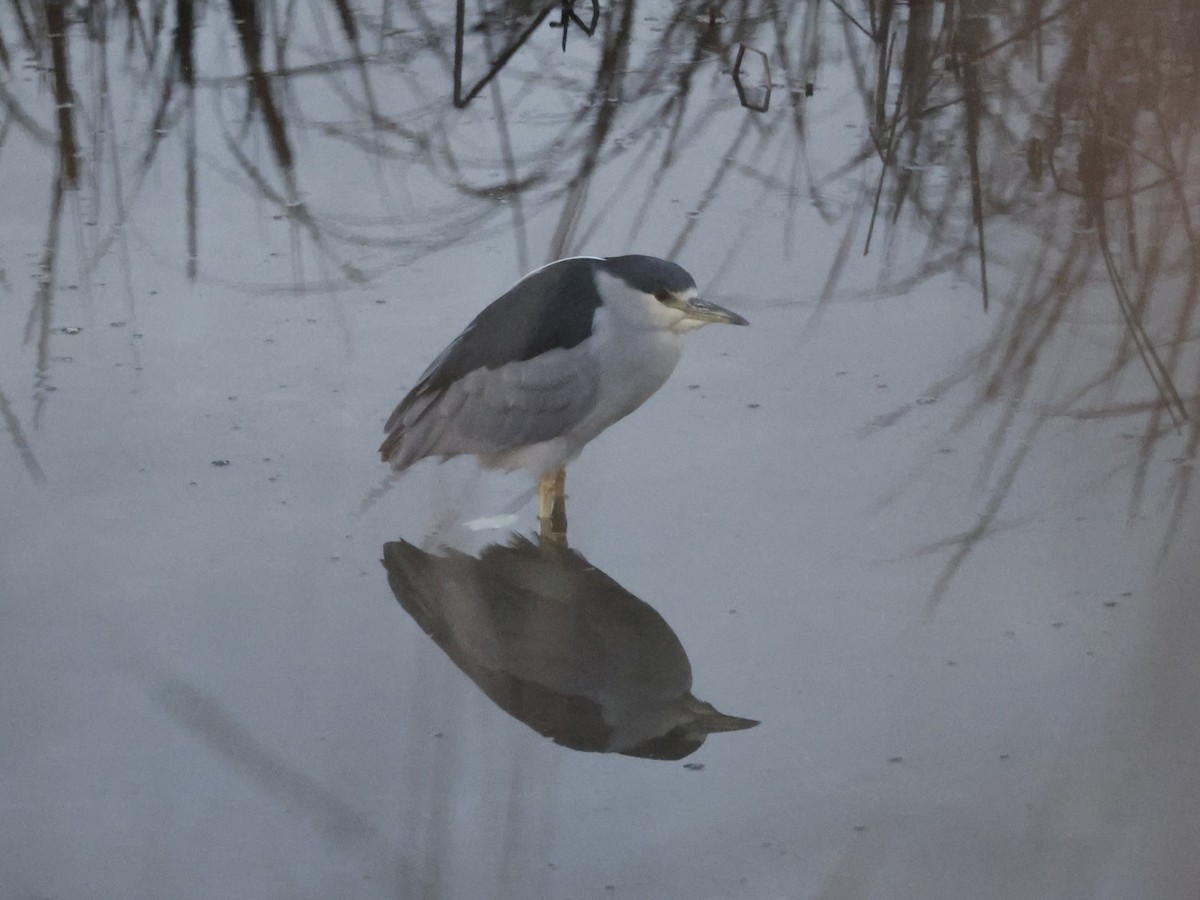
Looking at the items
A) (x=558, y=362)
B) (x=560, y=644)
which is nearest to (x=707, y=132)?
(x=558, y=362)

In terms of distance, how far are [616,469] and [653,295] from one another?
1.25 ft

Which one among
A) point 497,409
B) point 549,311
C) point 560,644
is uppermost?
point 549,311

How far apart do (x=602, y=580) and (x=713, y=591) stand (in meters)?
0.19

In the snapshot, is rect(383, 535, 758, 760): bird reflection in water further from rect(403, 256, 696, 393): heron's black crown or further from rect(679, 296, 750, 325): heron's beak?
rect(679, 296, 750, 325): heron's beak

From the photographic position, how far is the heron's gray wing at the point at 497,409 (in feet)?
9.43

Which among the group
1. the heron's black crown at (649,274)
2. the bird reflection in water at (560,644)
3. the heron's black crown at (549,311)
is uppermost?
the heron's black crown at (649,274)

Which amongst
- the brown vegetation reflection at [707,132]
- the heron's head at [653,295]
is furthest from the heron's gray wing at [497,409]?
the brown vegetation reflection at [707,132]

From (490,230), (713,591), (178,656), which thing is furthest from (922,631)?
(490,230)

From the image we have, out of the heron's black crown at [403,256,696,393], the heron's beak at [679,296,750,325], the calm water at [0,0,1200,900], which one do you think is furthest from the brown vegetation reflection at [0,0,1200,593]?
the heron's black crown at [403,256,696,393]

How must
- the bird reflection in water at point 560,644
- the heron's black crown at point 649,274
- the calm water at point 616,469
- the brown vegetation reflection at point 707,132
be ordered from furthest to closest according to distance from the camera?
the brown vegetation reflection at point 707,132 < the heron's black crown at point 649,274 < the bird reflection in water at point 560,644 < the calm water at point 616,469

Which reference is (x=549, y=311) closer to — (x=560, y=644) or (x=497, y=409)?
(x=497, y=409)

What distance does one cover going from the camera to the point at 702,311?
9.43 ft

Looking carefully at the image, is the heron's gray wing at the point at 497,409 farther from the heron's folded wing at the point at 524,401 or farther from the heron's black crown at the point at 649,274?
the heron's black crown at the point at 649,274

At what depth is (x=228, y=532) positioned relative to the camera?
9.45ft
